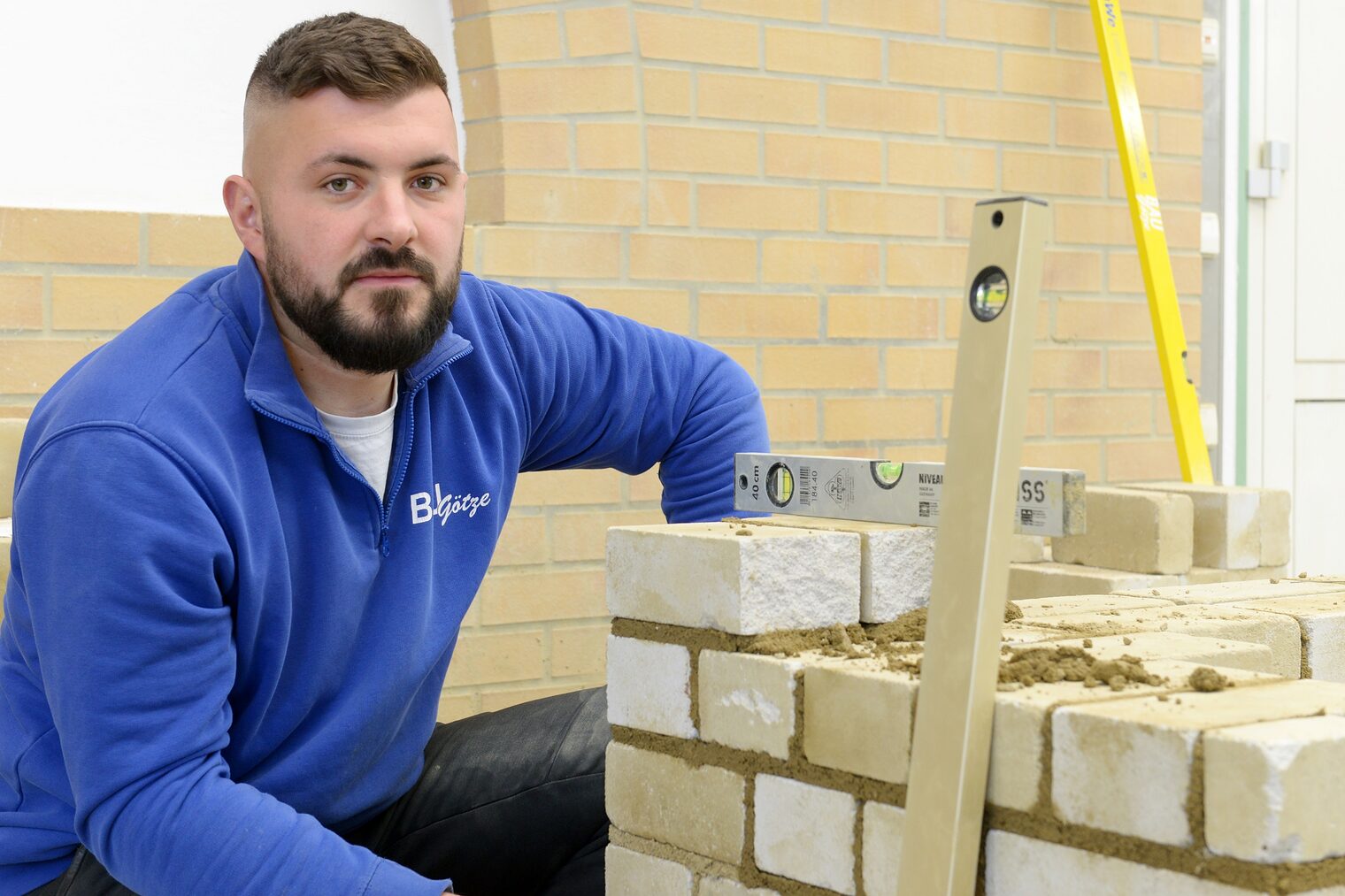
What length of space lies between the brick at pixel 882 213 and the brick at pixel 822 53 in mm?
286

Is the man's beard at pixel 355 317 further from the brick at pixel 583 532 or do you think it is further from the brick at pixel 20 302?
the brick at pixel 583 532

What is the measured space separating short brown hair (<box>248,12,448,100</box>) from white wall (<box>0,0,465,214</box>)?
3.89 ft

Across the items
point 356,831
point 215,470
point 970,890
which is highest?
point 215,470

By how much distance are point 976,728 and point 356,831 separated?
3.82 feet

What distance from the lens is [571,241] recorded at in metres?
3.26

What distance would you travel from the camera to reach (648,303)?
10.9 ft

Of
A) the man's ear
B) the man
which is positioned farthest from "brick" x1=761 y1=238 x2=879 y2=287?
the man's ear

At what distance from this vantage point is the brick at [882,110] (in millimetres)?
3543

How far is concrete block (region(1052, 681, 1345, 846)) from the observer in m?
1.23

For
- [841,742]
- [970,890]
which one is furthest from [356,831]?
[970,890]

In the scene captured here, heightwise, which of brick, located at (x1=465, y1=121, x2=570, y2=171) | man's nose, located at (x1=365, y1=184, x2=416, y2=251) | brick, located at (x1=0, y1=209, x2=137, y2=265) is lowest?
man's nose, located at (x1=365, y1=184, x2=416, y2=251)

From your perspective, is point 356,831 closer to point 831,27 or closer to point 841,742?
point 841,742

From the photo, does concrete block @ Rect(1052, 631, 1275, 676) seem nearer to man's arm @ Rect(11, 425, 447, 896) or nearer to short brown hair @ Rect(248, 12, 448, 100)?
man's arm @ Rect(11, 425, 447, 896)

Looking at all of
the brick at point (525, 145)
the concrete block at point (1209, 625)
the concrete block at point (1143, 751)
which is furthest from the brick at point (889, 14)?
the concrete block at point (1143, 751)
